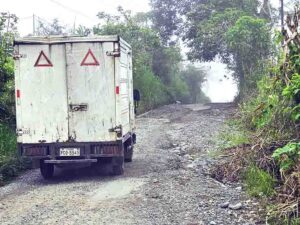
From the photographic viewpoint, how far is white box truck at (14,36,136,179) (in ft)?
29.1

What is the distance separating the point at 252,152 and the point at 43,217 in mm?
4208

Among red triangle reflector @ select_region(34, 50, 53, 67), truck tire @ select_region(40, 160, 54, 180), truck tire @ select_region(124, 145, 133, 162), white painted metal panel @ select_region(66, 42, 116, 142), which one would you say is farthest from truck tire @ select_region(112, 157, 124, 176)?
red triangle reflector @ select_region(34, 50, 53, 67)

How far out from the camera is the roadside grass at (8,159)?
33.3 ft

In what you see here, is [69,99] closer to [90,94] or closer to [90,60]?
[90,94]

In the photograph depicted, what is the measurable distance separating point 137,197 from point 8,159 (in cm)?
419

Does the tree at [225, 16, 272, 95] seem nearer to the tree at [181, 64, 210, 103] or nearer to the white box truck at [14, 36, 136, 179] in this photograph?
the white box truck at [14, 36, 136, 179]

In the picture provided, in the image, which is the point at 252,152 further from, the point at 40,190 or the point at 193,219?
the point at 40,190

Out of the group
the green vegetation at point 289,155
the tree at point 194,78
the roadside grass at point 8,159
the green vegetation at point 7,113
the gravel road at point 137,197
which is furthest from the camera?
the tree at point 194,78

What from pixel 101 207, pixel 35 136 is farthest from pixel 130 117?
pixel 101 207

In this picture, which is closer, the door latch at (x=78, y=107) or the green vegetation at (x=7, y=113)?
the door latch at (x=78, y=107)

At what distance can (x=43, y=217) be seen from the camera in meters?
6.73

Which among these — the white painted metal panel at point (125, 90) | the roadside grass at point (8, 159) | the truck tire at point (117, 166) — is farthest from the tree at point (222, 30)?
the truck tire at point (117, 166)

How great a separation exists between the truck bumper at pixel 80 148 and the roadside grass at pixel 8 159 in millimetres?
1179

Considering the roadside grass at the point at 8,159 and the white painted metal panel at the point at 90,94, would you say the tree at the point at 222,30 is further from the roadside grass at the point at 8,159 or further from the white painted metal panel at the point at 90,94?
the white painted metal panel at the point at 90,94
